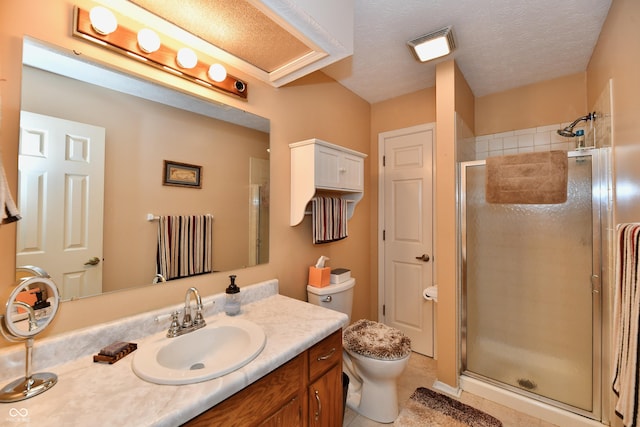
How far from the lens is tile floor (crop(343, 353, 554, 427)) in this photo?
169 centimetres

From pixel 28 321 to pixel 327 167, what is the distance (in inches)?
61.4

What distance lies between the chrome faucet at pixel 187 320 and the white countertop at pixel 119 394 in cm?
13

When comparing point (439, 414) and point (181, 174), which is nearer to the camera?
point (181, 174)

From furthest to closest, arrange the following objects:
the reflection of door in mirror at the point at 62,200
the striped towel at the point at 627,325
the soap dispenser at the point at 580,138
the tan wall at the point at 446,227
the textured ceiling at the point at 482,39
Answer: the tan wall at the point at 446,227 < the soap dispenser at the point at 580,138 < the textured ceiling at the point at 482,39 < the reflection of door in mirror at the point at 62,200 < the striped towel at the point at 627,325

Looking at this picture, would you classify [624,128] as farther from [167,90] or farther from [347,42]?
[167,90]

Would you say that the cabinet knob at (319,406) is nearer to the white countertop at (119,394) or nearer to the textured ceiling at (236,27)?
the white countertop at (119,394)

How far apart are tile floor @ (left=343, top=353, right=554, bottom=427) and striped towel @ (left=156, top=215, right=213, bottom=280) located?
4.50 ft

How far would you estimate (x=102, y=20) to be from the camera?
1.00 m

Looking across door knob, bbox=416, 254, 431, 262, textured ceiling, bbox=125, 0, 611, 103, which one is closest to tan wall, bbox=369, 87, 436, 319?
textured ceiling, bbox=125, 0, 611, 103

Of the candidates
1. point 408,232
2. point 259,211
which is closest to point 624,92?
point 408,232

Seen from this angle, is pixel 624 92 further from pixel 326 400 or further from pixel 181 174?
pixel 181 174

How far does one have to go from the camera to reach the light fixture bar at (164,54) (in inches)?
39.5

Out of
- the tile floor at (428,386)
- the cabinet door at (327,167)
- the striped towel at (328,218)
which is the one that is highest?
the cabinet door at (327,167)

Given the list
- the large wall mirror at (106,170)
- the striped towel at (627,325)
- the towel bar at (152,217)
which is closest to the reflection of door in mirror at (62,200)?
the large wall mirror at (106,170)
